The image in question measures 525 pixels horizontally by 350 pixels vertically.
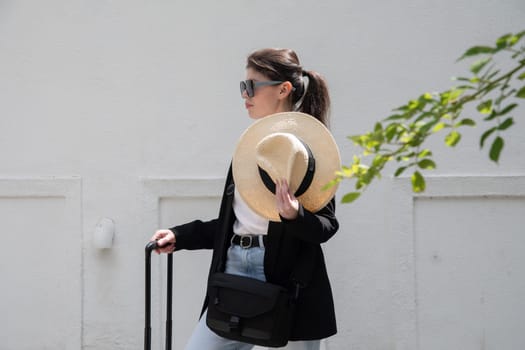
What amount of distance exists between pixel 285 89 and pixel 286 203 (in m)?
0.60

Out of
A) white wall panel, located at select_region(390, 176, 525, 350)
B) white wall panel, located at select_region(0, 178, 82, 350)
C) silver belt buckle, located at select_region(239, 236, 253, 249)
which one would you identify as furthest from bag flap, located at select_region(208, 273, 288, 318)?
white wall panel, located at select_region(0, 178, 82, 350)

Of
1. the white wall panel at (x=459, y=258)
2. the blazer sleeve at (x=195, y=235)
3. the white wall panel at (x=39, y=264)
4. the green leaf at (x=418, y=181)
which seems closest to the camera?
the green leaf at (x=418, y=181)

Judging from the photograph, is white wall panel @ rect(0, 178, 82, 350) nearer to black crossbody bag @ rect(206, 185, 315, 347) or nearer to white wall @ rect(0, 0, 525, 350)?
white wall @ rect(0, 0, 525, 350)

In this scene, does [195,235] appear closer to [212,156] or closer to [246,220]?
[246,220]

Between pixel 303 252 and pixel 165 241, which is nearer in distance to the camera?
pixel 303 252

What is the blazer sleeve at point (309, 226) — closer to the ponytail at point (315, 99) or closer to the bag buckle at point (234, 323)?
the bag buckle at point (234, 323)

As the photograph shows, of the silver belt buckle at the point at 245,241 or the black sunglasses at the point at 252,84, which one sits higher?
the black sunglasses at the point at 252,84

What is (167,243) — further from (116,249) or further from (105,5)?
(105,5)

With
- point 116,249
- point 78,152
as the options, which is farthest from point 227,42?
point 116,249

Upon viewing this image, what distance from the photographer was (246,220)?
276cm

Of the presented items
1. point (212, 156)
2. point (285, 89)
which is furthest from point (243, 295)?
point (212, 156)

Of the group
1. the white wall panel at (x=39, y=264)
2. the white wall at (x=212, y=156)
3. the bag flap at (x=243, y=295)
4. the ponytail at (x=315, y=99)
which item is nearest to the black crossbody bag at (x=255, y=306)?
the bag flap at (x=243, y=295)

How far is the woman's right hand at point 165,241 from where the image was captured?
9.60 feet

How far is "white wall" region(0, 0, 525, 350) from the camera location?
4289 mm
